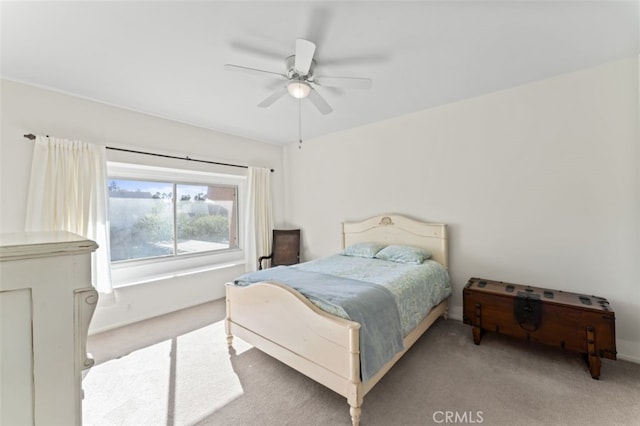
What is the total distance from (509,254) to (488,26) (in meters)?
2.15

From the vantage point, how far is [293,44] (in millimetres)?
1944

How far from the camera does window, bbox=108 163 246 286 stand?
3.31 meters

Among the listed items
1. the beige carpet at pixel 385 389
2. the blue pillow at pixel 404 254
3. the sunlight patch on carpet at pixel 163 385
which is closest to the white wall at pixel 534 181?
the blue pillow at pixel 404 254

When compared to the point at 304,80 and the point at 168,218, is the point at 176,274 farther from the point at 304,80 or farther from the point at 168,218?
the point at 304,80

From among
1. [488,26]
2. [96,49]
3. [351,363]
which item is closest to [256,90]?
[96,49]

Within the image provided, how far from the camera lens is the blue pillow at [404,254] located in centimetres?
292

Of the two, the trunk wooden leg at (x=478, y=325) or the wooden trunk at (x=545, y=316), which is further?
the trunk wooden leg at (x=478, y=325)

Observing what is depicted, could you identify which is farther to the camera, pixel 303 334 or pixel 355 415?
pixel 303 334

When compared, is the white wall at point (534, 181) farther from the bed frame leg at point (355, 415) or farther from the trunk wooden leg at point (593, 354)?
the bed frame leg at point (355, 415)

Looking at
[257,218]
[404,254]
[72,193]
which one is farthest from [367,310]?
[72,193]

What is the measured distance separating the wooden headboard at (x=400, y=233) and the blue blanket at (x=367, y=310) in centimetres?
137

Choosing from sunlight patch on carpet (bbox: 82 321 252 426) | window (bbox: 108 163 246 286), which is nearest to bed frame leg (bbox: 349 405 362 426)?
sunlight patch on carpet (bbox: 82 321 252 426)

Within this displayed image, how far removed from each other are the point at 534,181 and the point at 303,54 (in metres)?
2.54

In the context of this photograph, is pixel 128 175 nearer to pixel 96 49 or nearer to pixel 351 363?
pixel 96 49
